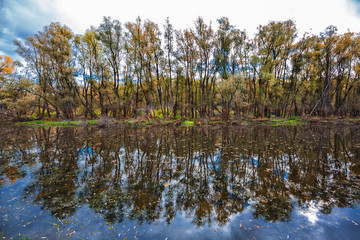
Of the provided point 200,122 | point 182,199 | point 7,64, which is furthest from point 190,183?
point 7,64

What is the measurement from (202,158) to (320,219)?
4866 millimetres

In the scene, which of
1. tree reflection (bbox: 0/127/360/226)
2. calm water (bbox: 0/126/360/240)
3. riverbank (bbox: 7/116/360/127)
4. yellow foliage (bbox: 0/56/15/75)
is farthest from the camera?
yellow foliage (bbox: 0/56/15/75)

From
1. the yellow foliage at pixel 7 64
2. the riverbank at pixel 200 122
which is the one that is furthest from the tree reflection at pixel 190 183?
the yellow foliage at pixel 7 64

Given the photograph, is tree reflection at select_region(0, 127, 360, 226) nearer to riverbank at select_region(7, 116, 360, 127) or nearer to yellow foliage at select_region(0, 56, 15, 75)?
riverbank at select_region(7, 116, 360, 127)

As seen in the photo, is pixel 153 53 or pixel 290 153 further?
pixel 153 53

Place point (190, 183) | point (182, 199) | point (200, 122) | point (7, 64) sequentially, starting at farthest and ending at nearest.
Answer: point (7, 64) < point (200, 122) < point (190, 183) < point (182, 199)

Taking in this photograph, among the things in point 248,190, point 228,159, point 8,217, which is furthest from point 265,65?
point 8,217

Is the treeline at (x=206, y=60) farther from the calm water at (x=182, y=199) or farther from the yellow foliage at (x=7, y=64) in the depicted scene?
the calm water at (x=182, y=199)

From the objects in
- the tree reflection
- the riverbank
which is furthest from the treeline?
the tree reflection

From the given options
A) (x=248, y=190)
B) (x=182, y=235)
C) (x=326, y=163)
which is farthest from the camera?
(x=326, y=163)

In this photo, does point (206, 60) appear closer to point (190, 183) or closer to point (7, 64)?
point (190, 183)

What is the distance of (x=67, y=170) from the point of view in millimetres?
6277

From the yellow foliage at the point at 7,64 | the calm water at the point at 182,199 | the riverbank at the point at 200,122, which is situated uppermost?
the yellow foliage at the point at 7,64

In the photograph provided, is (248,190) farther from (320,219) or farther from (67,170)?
(67,170)
